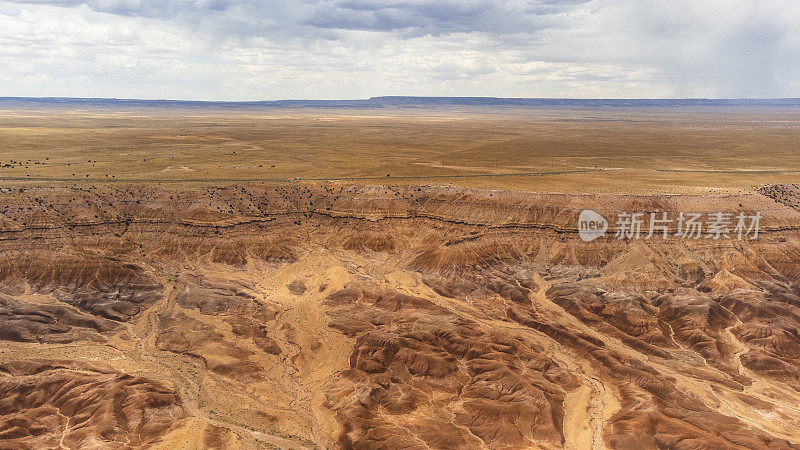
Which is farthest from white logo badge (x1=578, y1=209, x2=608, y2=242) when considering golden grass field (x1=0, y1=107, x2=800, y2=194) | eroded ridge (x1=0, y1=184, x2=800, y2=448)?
golden grass field (x1=0, y1=107, x2=800, y2=194)

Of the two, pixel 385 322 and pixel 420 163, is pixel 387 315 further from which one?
pixel 420 163

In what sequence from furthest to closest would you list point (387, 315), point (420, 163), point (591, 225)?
point (420, 163), point (591, 225), point (387, 315)

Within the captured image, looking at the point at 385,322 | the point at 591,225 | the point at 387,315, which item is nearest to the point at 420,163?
the point at 591,225

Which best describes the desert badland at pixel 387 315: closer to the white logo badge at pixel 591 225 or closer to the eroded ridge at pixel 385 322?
the eroded ridge at pixel 385 322

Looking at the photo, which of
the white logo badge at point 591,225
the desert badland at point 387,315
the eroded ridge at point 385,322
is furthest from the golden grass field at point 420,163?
the eroded ridge at point 385,322

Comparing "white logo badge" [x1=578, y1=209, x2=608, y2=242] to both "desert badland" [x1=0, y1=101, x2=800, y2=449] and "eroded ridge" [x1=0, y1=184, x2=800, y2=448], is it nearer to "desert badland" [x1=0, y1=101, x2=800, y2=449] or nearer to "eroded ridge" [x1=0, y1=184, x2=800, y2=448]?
"eroded ridge" [x1=0, y1=184, x2=800, y2=448]

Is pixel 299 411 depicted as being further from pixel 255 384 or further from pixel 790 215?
pixel 790 215

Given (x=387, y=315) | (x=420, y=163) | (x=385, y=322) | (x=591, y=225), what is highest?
(x=420, y=163)
